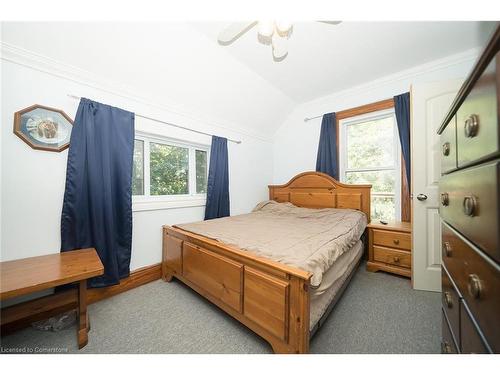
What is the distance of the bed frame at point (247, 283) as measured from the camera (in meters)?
1.04

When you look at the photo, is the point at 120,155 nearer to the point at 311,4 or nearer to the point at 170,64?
the point at 170,64

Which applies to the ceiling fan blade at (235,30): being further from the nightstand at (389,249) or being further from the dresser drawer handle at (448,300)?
the nightstand at (389,249)

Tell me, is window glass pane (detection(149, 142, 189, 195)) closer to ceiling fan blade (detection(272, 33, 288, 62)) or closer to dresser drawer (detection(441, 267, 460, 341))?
ceiling fan blade (detection(272, 33, 288, 62))

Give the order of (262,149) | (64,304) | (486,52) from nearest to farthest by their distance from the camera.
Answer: (486,52) → (64,304) → (262,149)

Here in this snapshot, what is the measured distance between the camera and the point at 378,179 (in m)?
2.89

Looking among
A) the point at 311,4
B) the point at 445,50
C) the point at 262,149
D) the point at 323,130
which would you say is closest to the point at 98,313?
the point at 311,4

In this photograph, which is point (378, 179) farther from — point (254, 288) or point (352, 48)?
point (254, 288)

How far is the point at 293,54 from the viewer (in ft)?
7.34

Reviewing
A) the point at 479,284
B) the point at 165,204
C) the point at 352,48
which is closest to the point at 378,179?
the point at 352,48

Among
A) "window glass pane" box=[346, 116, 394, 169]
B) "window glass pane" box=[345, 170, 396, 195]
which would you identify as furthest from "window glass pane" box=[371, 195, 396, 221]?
"window glass pane" box=[346, 116, 394, 169]

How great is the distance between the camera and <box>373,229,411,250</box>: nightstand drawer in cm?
213

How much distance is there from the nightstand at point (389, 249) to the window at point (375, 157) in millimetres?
520

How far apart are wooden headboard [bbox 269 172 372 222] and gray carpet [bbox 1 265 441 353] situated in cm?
118

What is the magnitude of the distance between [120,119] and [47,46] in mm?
691
